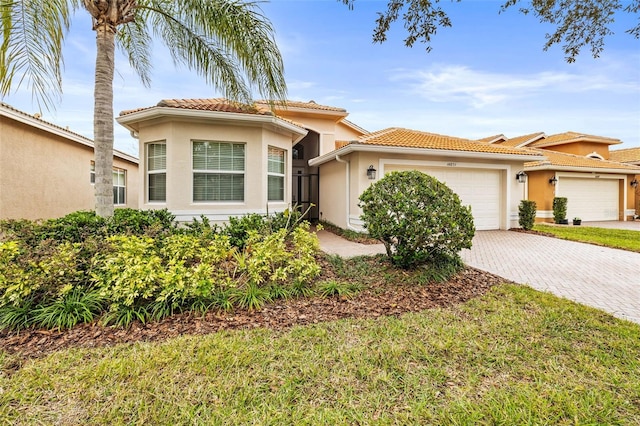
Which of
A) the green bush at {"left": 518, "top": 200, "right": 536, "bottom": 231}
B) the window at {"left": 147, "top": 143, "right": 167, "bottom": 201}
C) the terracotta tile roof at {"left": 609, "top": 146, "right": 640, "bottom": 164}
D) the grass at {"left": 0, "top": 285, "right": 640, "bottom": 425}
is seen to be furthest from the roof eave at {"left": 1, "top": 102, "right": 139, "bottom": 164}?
the terracotta tile roof at {"left": 609, "top": 146, "right": 640, "bottom": 164}

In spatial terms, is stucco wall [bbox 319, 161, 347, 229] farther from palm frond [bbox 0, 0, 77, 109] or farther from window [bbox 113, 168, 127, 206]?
window [bbox 113, 168, 127, 206]

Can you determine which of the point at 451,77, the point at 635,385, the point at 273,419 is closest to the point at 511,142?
the point at 451,77

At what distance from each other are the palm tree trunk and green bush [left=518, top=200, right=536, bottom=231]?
14.8m

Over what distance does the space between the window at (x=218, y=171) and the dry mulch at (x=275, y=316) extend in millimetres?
5279

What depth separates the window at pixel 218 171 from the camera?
343 inches

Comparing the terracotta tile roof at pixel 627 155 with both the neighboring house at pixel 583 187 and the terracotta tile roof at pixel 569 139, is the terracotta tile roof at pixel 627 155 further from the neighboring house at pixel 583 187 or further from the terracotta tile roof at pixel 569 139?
the neighboring house at pixel 583 187

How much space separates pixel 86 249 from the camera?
4715 millimetres

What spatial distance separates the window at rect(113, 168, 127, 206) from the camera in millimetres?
15802

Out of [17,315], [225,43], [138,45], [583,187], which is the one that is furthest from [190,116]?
[583,187]

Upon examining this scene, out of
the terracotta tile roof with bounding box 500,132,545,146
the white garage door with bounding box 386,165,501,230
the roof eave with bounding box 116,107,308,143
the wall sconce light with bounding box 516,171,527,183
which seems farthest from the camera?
the terracotta tile roof with bounding box 500,132,545,146

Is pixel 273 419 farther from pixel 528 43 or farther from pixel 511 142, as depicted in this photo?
pixel 511 142

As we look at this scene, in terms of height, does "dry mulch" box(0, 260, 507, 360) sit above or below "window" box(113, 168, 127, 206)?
below

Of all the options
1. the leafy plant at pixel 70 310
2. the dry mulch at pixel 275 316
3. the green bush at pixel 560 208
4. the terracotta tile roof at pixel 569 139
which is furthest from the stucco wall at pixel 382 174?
Result: the terracotta tile roof at pixel 569 139

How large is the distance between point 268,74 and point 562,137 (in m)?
24.5
